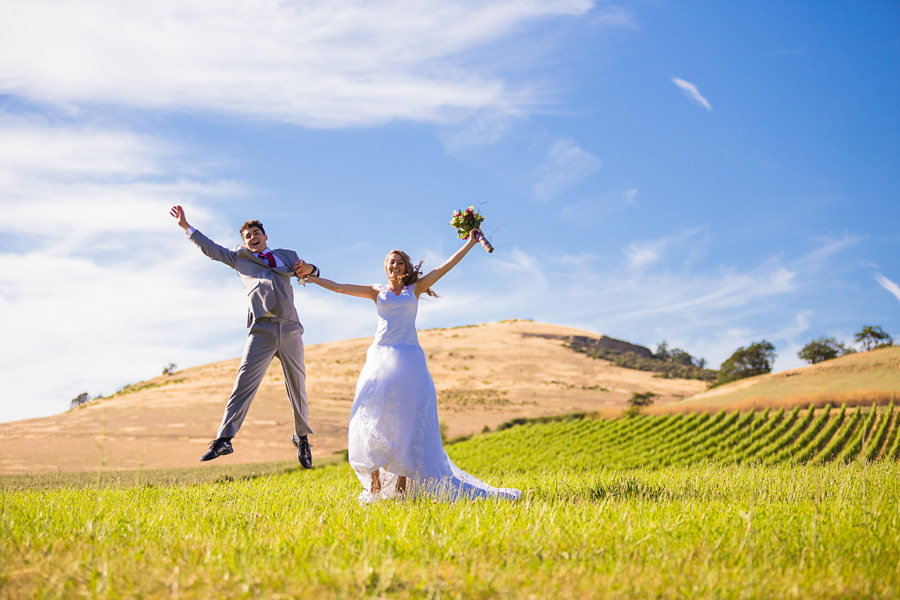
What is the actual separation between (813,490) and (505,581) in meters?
Result: 4.73

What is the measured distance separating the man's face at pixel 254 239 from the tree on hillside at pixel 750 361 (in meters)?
76.4

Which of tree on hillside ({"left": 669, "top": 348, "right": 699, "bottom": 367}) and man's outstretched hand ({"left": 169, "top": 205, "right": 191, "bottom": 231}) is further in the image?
tree on hillside ({"left": 669, "top": 348, "right": 699, "bottom": 367})

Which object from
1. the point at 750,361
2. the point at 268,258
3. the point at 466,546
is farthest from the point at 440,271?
the point at 750,361

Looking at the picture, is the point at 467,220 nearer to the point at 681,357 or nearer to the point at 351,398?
the point at 351,398

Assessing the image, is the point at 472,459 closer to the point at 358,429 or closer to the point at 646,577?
the point at 358,429

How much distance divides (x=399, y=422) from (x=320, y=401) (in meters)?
46.0

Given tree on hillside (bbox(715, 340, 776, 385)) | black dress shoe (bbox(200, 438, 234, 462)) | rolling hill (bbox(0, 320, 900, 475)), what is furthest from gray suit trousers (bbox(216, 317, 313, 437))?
tree on hillside (bbox(715, 340, 776, 385))

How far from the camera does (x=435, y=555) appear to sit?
3.50 m

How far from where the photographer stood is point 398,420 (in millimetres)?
6293

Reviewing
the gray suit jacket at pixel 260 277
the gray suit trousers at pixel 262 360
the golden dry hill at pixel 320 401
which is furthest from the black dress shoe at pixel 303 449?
the golden dry hill at pixel 320 401

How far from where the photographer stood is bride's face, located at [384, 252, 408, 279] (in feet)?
22.3

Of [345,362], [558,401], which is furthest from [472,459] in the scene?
[345,362]

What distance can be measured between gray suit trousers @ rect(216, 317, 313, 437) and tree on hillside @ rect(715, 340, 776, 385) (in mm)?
75941

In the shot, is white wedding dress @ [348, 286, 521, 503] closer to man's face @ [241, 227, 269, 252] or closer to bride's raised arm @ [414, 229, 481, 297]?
bride's raised arm @ [414, 229, 481, 297]
